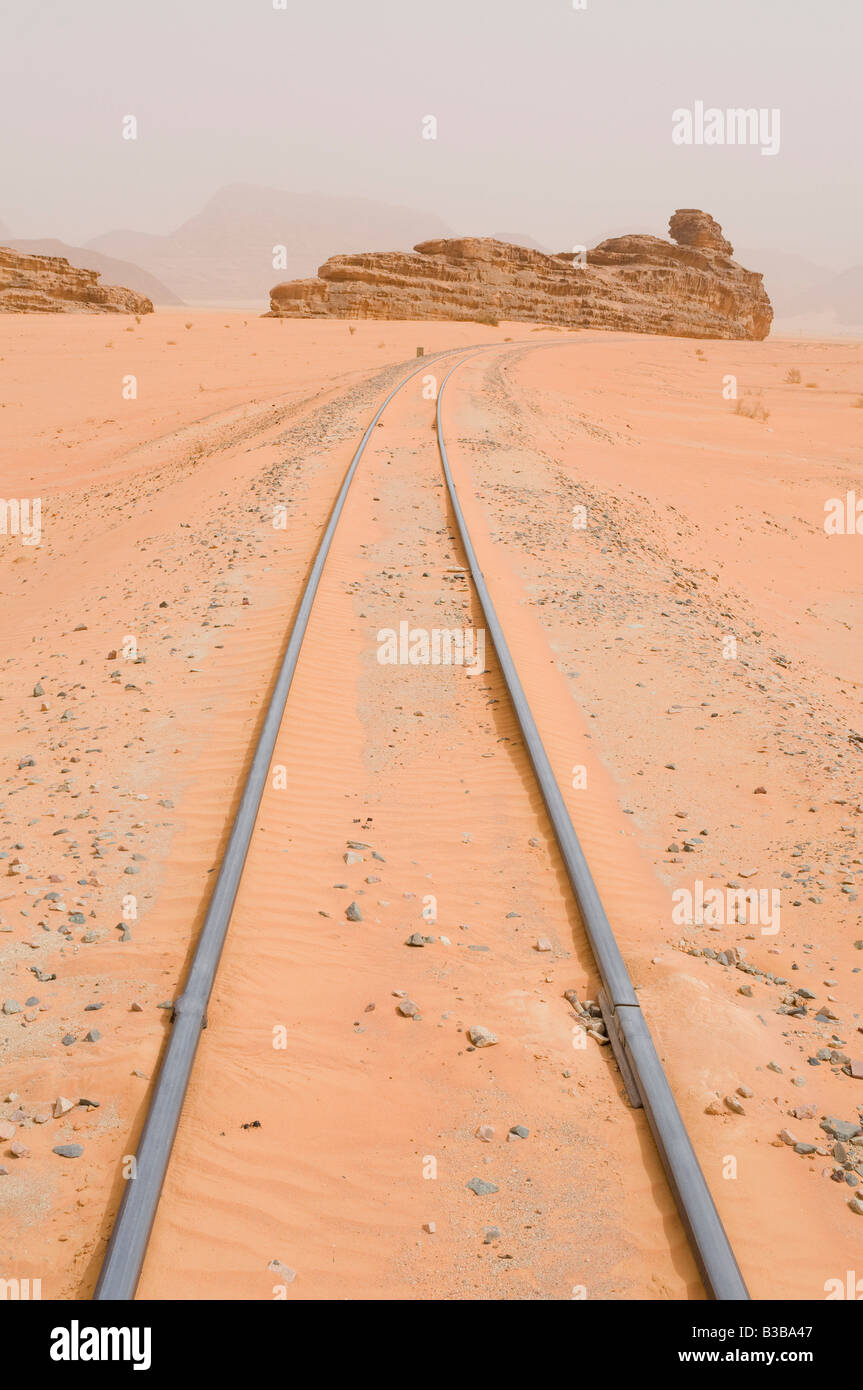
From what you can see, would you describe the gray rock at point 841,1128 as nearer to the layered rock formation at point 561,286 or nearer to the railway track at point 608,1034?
the railway track at point 608,1034

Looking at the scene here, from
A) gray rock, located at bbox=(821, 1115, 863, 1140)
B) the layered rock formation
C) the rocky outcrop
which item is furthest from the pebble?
the layered rock formation

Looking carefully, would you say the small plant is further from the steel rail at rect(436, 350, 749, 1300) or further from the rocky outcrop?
the rocky outcrop

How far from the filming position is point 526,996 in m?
4.26

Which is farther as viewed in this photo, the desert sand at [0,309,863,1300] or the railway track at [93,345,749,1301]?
the desert sand at [0,309,863,1300]

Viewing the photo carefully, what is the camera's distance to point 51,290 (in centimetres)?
5903

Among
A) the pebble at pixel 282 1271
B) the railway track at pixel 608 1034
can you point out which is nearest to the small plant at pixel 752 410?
the railway track at pixel 608 1034

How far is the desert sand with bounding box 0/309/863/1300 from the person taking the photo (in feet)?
10.4

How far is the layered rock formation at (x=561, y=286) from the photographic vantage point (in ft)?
212

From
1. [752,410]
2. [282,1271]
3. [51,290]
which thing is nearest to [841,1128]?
[282,1271]

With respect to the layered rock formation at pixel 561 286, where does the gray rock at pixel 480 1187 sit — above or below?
below

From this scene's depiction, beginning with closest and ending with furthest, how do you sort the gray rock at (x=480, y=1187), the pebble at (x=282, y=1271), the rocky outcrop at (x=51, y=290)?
the pebble at (x=282, y=1271)
the gray rock at (x=480, y=1187)
the rocky outcrop at (x=51, y=290)

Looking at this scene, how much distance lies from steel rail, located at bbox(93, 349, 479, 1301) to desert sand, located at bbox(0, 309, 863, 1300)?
16cm

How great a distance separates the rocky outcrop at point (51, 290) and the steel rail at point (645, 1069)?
2426 inches

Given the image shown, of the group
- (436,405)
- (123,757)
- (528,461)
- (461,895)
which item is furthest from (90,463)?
(461,895)
